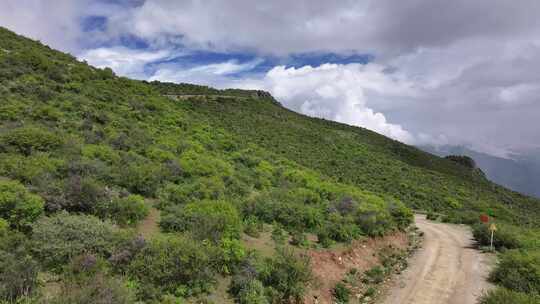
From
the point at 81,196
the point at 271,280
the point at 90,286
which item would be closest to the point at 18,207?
the point at 81,196

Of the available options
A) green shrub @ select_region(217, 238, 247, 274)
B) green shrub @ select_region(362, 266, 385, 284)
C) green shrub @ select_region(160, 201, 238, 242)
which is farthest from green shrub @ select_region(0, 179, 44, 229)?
green shrub @ select_region(362, 266, 385, 284)

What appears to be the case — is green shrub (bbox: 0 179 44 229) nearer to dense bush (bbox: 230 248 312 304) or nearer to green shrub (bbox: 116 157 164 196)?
green shrub (bbox: 116 157 164 196)

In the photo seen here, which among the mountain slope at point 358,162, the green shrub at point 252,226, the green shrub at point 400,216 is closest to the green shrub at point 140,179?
the green shrub at point 252,226

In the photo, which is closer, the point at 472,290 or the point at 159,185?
A: the point at 472,290

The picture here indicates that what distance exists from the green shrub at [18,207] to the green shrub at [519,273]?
15.3 meters

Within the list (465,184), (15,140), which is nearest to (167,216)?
(15,140)

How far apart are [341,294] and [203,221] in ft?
16.8

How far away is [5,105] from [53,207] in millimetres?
11941

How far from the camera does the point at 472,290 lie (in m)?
10.7

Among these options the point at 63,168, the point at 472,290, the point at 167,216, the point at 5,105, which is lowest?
the point at 472,290

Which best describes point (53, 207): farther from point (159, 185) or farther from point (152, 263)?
point (159, 185)

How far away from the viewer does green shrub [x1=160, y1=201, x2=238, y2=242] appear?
9.70 m

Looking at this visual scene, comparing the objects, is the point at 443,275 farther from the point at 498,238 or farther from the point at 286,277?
the point at 286,277

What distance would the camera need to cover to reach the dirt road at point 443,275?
1014 cm
